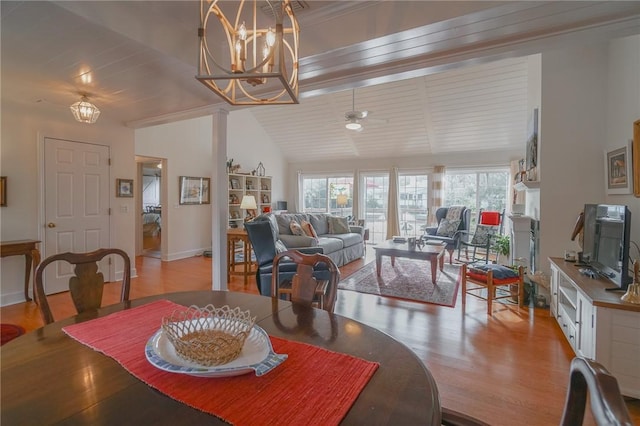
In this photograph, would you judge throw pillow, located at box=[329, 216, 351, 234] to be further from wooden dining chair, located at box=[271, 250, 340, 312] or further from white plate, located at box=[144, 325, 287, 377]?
white plate, located at box=[144, 325, 287, 377]

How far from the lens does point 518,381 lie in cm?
203

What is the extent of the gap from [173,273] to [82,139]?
228 cm

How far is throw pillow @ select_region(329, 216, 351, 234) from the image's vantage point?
6.08m

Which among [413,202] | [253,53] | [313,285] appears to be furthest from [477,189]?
[253,53]

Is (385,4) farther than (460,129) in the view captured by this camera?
No

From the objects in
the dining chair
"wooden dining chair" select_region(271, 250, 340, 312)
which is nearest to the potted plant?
"wooden dining chair" select_region(271, 250, 340, 312)

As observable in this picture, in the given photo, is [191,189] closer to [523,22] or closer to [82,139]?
[82,139]

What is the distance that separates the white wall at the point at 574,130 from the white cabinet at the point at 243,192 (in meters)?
5.79

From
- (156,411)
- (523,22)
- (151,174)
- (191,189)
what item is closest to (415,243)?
(523,22)

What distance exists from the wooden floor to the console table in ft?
1.07

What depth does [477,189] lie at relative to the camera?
281 inches

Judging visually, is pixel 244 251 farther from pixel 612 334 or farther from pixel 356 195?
Result: pixel 356 195

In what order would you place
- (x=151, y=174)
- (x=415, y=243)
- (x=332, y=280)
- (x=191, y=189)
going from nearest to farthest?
(x=332, y=280)
(x=415, y=243)
(x=191, y=189)
(x=151, y=174)

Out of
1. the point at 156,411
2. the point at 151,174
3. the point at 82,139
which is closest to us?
the point at 156,411
